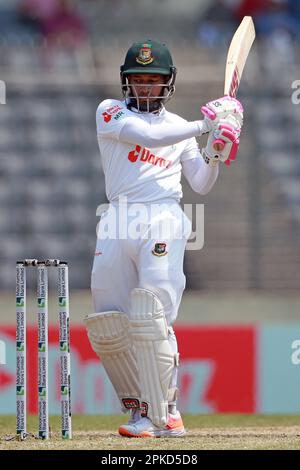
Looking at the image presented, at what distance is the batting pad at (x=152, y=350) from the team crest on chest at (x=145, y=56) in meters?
0.83

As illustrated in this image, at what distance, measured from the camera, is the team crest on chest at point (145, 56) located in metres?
4.67

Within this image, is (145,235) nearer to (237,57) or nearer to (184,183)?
(237,57)

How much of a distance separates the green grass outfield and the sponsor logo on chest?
3.21 ft

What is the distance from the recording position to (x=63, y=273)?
4.47m

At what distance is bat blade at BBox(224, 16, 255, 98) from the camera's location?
476 cm

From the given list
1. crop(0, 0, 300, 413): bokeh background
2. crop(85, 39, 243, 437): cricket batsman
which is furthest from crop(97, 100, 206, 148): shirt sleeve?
crop(0, 0, 300, 413): bokeh background

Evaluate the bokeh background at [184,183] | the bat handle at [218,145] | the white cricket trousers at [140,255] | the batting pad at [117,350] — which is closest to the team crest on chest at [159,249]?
the white cricket trousers at [140,255]

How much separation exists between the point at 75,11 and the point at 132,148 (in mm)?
6199

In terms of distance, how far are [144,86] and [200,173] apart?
0.38 m

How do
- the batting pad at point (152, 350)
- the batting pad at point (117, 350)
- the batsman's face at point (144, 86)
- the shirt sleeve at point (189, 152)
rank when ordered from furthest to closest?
1. the shirt sleeve at point (189, 152)
2. the batsman's face at point (144, 86)
3. the batting pad at point (117, 350)
4. the batting pad at point (152, 350)

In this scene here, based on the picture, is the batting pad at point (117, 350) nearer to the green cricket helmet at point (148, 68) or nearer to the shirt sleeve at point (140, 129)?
the shirt sleeve at point (140, 129)

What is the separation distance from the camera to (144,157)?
15.3 ft
